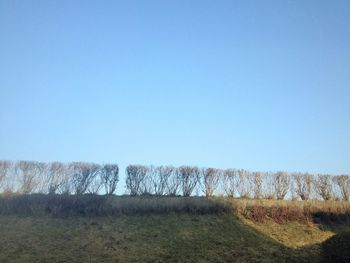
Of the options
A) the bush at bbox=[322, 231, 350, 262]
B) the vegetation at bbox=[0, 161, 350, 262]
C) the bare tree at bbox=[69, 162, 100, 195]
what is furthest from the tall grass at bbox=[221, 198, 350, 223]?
the bare tree at bbox=[69, 162, 100, 195]

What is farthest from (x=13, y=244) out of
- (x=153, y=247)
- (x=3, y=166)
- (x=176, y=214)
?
(x=3, y=166)

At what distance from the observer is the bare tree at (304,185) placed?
26.7 m

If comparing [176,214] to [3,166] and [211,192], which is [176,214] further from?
[3,166]

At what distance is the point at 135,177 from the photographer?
25344 mm

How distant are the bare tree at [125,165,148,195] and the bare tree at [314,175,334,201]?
12405mm

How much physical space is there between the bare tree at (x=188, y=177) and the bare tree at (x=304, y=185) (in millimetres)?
7181

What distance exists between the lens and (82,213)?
20.3m

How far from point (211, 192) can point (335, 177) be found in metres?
9.61

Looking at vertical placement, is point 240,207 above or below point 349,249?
above

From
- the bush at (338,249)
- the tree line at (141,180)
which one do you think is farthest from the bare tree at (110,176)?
the bush at (338,249)

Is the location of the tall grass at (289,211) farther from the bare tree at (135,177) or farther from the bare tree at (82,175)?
the bare tree at (82,175)

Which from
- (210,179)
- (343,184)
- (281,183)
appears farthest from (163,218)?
(343,184)

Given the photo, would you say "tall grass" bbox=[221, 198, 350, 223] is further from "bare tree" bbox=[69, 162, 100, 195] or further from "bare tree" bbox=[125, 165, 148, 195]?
"bare tree" bbox=[69, 162, 100, 195]

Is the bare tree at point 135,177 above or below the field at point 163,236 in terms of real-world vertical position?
above
